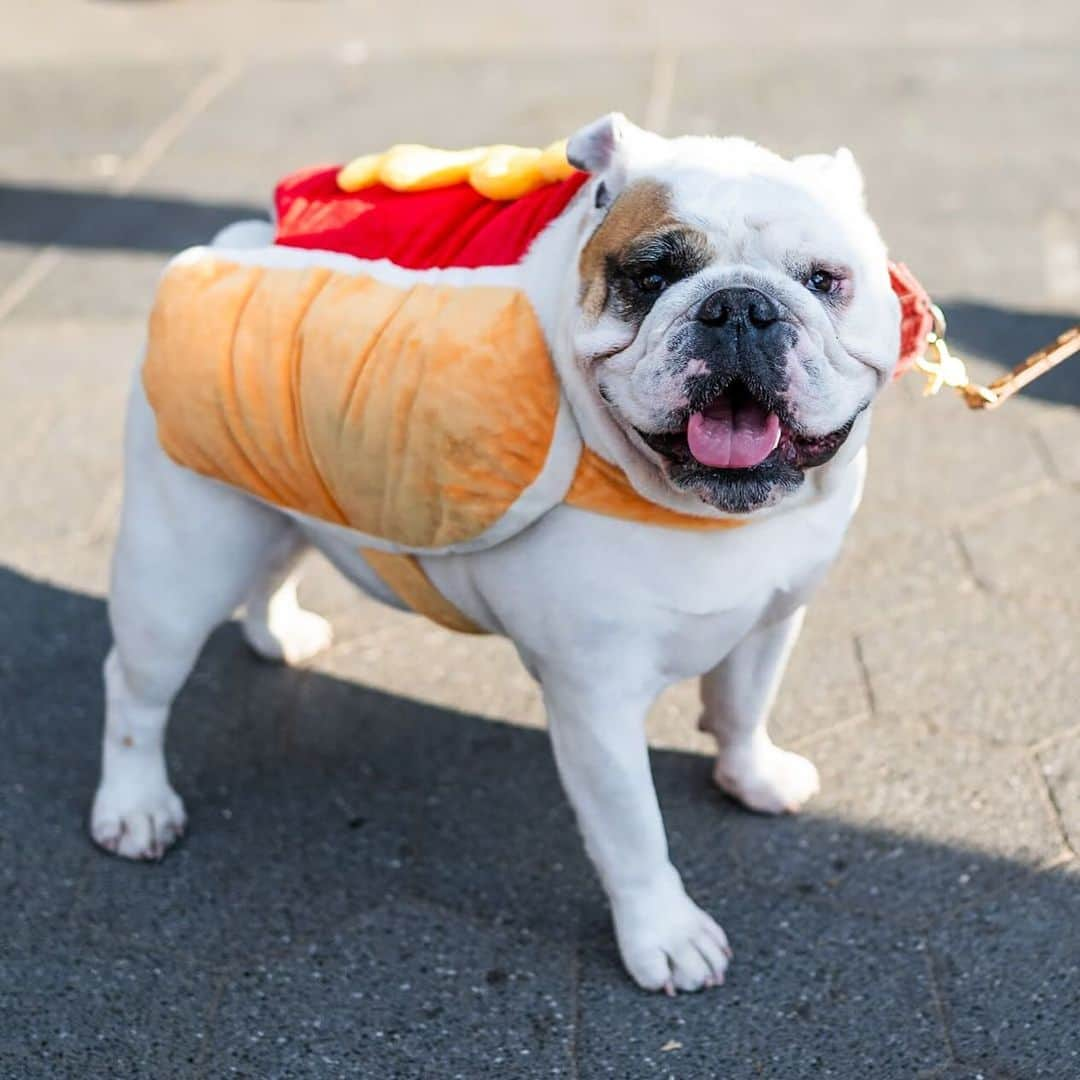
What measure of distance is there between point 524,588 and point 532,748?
0.86 metres

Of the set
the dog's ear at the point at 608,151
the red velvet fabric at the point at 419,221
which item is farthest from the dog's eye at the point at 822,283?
the red velvet fabric at the point at 419,221

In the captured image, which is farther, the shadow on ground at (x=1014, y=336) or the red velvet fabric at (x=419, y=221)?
the shadow on ground at (x=1014, y=336)

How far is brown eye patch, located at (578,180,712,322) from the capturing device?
2.04 m

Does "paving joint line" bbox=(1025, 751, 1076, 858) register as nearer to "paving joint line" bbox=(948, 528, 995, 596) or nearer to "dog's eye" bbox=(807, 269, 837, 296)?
"paving joint line" bbox=(948, 528, 995, 596)

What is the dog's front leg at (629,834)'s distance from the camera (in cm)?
236

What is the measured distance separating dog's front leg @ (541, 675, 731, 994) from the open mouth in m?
0.43

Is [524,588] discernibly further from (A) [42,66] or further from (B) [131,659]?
(A) [42,66]

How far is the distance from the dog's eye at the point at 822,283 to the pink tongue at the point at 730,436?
0.17 m

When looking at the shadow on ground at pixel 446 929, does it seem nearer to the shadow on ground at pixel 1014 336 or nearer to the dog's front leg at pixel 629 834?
the dog's front leg at pixel 629 834

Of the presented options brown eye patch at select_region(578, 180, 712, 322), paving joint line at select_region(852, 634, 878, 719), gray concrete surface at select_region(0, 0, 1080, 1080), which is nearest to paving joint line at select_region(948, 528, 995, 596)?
gray concrete surface at select_region(0, 0, 1080, 1080)

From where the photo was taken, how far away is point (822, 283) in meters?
2.05

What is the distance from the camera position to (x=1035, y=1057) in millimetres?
2359

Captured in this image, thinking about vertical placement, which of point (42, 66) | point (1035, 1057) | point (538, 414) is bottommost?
point (42, 66)

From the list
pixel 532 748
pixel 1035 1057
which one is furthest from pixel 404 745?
pixel 1035 1057
